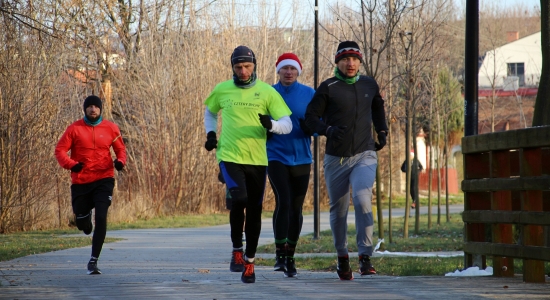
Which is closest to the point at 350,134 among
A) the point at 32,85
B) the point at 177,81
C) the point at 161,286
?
the point at 161,286

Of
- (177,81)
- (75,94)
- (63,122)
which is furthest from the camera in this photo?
(177,81)

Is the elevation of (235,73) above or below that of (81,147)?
above

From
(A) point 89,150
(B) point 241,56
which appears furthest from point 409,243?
(B) point 241,56

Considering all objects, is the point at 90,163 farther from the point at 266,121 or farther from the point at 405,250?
the point at 405,250

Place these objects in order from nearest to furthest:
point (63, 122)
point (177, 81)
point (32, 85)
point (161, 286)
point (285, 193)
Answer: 1. point (161, 286)
2. point (285, 193)
3. point (32, 85)
4. point (63, 122)
5. point (177, 81)

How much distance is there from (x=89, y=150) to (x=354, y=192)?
309cm

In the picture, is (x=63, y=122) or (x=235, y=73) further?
(x=63, y=122)

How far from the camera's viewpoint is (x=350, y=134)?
793 centimetres

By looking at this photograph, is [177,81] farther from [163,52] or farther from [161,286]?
[161,286]

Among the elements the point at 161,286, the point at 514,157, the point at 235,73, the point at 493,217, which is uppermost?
the point at 235,73

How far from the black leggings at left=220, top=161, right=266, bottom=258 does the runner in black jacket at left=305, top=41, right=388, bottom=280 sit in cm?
65

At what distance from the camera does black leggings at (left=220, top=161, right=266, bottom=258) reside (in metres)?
7.66

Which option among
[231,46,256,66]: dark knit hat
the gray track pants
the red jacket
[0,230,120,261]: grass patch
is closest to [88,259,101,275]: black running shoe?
the red jacket

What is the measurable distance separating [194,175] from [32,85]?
8738 mm
